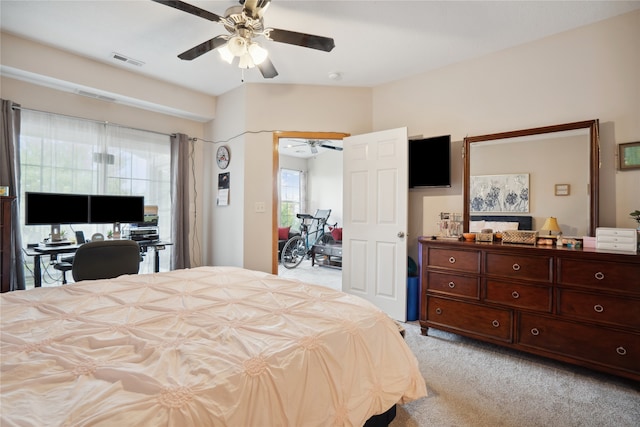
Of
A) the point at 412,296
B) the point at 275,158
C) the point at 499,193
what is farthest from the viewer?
the point at 275,158

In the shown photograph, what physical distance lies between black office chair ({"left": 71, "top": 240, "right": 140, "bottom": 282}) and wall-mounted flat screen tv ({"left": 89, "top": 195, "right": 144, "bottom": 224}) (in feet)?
3.66

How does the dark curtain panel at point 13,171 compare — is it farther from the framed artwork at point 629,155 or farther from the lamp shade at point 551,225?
the framed artwork at point 629,155

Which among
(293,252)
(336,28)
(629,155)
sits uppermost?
(336,28)

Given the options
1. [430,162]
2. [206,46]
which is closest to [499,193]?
[430,162]

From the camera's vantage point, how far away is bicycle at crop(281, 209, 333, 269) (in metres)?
6.02

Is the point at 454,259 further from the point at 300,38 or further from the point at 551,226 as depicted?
the point at 300,38

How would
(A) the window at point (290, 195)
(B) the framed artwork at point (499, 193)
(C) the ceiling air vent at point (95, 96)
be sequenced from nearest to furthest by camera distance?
(B) the framed artwork at point (499, 193), (C) the ceiling air vent at point (95, 96), (A) the window at point (290, 195)

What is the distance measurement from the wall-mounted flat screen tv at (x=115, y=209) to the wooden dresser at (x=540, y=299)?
330cm

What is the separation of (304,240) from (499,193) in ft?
13.2

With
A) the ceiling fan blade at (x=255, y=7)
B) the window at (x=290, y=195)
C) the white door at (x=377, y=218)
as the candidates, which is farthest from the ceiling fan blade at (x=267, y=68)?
the window at (x=290, y=195)

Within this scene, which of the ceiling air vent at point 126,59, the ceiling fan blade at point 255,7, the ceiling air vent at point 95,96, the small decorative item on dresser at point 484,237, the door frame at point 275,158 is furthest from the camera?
the door frame at point 275,158

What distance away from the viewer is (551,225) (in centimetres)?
260

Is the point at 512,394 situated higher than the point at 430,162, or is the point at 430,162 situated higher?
the point at 430,162

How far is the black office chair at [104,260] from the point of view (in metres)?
2.41
